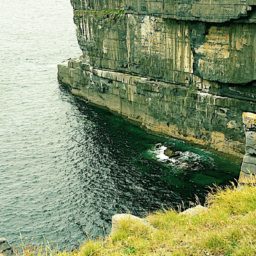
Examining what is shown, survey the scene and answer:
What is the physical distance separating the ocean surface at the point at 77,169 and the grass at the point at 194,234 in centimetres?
574

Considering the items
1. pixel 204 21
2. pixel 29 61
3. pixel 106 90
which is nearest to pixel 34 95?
pixel 106 90

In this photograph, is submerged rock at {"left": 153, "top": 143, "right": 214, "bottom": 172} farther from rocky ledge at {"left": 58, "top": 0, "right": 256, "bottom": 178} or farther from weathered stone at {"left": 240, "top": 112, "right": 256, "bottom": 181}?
weathered stone at {"left": 240, "top": 112, "right": 256, "bottom": 181}

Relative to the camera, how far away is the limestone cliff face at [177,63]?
32.4 metres

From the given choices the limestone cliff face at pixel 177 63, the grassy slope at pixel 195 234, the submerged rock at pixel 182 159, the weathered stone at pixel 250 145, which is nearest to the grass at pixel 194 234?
the grassy slope at pixel 195 234

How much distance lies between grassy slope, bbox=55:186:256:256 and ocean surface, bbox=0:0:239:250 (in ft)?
19.0

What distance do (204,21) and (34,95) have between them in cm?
2338

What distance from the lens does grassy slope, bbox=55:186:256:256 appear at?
9719 millimetres

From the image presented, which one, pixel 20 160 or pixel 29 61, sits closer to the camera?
pixel 20 160

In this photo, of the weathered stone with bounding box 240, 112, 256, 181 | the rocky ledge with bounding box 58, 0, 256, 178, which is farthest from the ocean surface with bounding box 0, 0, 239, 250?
the weathered stone with bounding box 240, 112, 256, 181

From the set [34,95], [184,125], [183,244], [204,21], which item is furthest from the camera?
[34,95]

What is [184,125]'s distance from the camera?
37.2 metres

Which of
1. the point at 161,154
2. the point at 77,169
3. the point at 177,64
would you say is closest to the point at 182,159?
the point at 161,154

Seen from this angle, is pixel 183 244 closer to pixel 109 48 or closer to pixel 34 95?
pixel 109 48

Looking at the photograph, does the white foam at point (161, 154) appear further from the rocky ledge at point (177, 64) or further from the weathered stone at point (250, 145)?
the weathered stone at point (250, 145)
